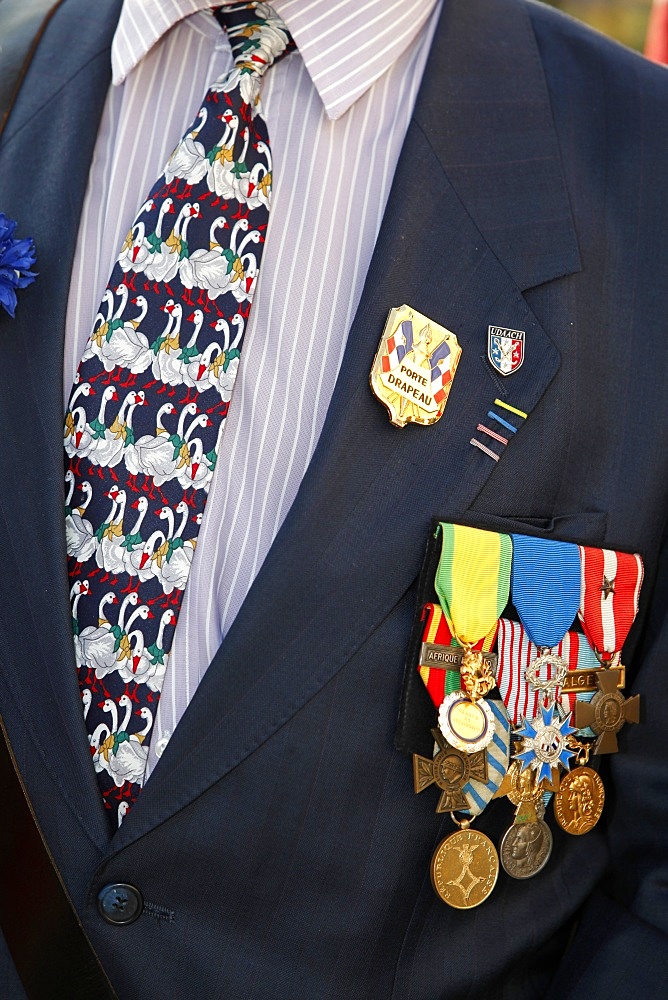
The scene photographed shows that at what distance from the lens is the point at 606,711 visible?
1.37 m

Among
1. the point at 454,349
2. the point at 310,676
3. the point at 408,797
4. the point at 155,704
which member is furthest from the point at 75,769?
the point at 454,349

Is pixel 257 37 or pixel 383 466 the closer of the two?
pixel 383 466

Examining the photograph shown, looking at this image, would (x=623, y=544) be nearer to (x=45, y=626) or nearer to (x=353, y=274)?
(x=353, y=274)

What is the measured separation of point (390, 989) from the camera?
1320 millimetres

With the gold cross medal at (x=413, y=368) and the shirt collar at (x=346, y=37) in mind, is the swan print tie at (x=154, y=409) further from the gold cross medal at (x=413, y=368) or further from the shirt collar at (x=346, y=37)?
the gold cross medal at (x=413, y=368)

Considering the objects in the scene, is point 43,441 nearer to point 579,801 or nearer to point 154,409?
point 154,409

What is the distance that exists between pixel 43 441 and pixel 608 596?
29.6 inches

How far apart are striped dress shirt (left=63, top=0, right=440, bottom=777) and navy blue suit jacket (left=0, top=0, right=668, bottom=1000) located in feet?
0.18

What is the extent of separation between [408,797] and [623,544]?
1.40 feet

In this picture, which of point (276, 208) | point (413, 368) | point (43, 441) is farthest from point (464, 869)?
point (276, 208)

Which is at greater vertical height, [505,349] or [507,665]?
[505,349]

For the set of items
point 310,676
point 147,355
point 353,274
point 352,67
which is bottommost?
point 310,676

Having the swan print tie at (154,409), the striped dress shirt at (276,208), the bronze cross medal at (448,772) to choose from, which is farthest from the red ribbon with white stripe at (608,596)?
the swan print tie at (154,409)

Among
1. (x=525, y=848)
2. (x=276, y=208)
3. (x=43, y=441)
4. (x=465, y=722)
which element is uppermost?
(x=276, y=208)
